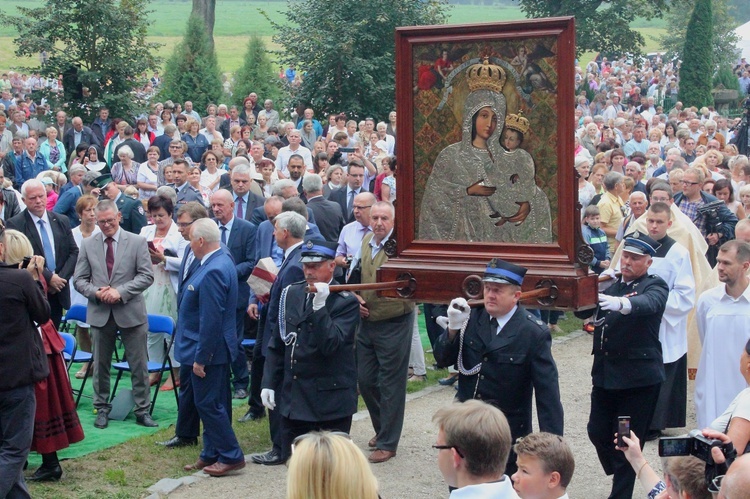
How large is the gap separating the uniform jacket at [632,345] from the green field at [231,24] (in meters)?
47.0

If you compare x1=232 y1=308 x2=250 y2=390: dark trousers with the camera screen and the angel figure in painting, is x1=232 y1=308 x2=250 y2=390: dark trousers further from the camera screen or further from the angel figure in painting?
the camera screen

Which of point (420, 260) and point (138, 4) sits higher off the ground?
point (138, 4)

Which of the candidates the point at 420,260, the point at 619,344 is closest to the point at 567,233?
the point at 420,260

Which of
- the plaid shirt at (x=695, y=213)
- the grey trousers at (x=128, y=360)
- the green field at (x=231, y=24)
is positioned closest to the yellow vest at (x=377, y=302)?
the grey trousers at (x=128, y=360)

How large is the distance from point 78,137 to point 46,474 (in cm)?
1378

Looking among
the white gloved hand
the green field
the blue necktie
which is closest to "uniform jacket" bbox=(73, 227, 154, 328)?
the blue necktie

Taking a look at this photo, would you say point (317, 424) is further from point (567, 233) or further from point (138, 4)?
point (138, 4)

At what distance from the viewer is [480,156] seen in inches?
233

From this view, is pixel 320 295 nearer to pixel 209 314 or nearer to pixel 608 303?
pixel 209 314

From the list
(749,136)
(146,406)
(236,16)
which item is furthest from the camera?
(236,16)

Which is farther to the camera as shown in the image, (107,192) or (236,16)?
(236,16)

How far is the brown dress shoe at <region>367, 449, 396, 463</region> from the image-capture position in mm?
8680

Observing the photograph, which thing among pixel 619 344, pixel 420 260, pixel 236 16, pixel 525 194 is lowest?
pixel 619 344

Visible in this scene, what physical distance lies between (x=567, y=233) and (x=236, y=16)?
277 ft
